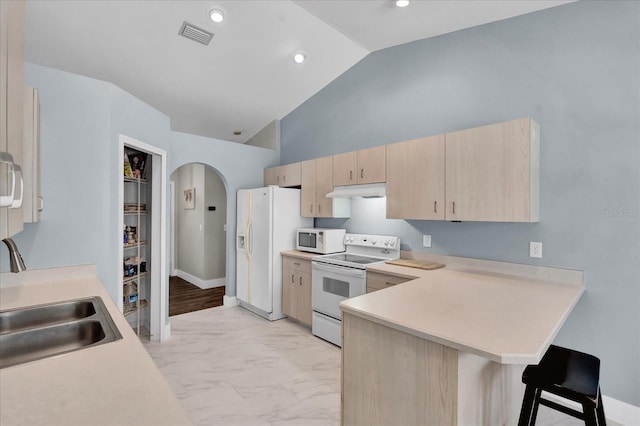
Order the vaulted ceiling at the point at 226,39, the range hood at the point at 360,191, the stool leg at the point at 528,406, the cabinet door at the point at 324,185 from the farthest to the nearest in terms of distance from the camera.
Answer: the cabinet door at the point at 324,185
the range hood at the point at 360,191
the vaulted ceiling at the point at 226,39
the stool leg at the point at 528,406

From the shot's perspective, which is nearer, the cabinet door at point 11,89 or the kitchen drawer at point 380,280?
the cabinet door at point 11,89

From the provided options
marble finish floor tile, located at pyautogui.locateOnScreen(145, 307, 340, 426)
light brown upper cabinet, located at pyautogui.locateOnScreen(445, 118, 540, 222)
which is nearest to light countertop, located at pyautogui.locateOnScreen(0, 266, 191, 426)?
marble finish floor tile, located at pyautogui.locateOnScreen(145, 307, 340, 426)

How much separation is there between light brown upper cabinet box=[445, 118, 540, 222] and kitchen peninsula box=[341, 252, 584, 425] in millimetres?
605

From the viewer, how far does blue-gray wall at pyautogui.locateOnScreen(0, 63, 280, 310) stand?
2.08m

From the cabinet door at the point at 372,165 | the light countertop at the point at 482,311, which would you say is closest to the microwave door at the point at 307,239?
the cabinet door at the point at 372,165

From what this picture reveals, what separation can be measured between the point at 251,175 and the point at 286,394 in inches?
127

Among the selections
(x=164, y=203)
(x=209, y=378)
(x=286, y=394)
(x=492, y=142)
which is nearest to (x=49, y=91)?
(x=164, y=203)

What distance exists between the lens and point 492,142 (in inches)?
94.3

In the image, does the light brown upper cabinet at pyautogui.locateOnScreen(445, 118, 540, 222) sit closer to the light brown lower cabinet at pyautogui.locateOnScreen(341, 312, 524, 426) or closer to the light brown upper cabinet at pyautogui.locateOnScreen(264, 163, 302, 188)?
the light brown lower cabinet at pyautogui.locateOnScreen(341, 312, 524, 426)

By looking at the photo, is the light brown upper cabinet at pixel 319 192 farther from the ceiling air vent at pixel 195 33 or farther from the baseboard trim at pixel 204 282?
the baseboard trim at pixel 204 282

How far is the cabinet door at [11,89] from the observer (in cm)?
64

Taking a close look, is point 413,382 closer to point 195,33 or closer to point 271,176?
point 195,33

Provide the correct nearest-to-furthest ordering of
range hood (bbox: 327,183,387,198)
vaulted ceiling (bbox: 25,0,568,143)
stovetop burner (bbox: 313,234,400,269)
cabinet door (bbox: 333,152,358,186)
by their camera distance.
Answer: vaulted ceiling (bbox: 25,0,568,143)
range hood (bbox: 327,183,387,198)
stovetop burner (bbox: 313,234,400,269)
cabinet door (bbox: 333,152,358,186)

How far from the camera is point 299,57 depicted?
358 cm
